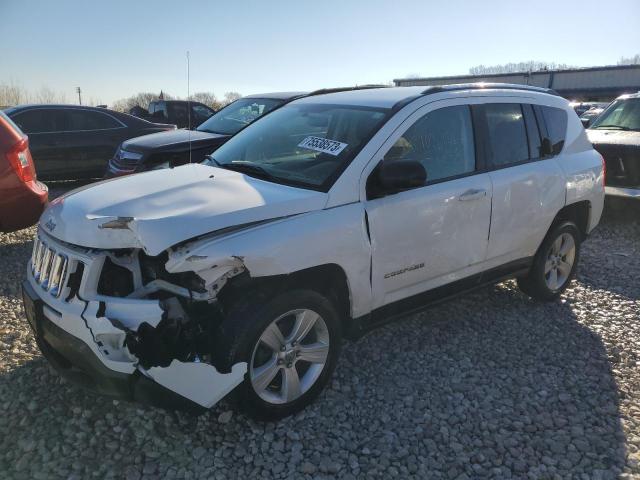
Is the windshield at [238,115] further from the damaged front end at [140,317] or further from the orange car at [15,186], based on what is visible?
the damaged front end at [140,317]

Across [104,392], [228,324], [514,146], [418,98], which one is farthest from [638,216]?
[104,392]

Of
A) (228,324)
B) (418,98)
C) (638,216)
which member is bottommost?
(638,216)

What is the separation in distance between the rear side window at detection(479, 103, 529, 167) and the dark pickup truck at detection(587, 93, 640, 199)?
3.78m

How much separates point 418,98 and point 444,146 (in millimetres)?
383

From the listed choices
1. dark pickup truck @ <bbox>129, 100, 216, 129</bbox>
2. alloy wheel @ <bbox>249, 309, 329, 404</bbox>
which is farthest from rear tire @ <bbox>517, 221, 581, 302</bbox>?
dark pickup truck @ <bbox>129, 100, 216, 129</bbox>

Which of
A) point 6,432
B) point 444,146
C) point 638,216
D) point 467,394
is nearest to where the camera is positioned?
point 6,432

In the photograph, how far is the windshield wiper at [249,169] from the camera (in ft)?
11.0

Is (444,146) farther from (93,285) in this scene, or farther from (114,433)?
(114,433)

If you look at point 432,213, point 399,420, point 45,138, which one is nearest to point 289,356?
point 399,420

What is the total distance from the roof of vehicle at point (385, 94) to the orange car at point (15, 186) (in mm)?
2927

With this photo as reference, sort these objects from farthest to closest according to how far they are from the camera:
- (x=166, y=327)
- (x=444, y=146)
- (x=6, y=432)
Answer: (x=444, y=146)
(x=6, y=432)
(x=166, y=327)

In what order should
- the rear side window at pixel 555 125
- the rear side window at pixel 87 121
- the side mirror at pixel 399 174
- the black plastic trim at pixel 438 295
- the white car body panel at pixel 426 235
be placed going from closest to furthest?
the side mirror at pixel 399 174
the white car body panel at pixel 426 235
the black plastic trim at pixel 438 295
the rear side window at pixel 555 125
the rear side window at pixel 87 121

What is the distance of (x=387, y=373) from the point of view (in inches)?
141

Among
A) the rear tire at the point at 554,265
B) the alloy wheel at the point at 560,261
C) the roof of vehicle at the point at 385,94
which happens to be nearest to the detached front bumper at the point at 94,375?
the roof of vehicle at the point at 385,94
